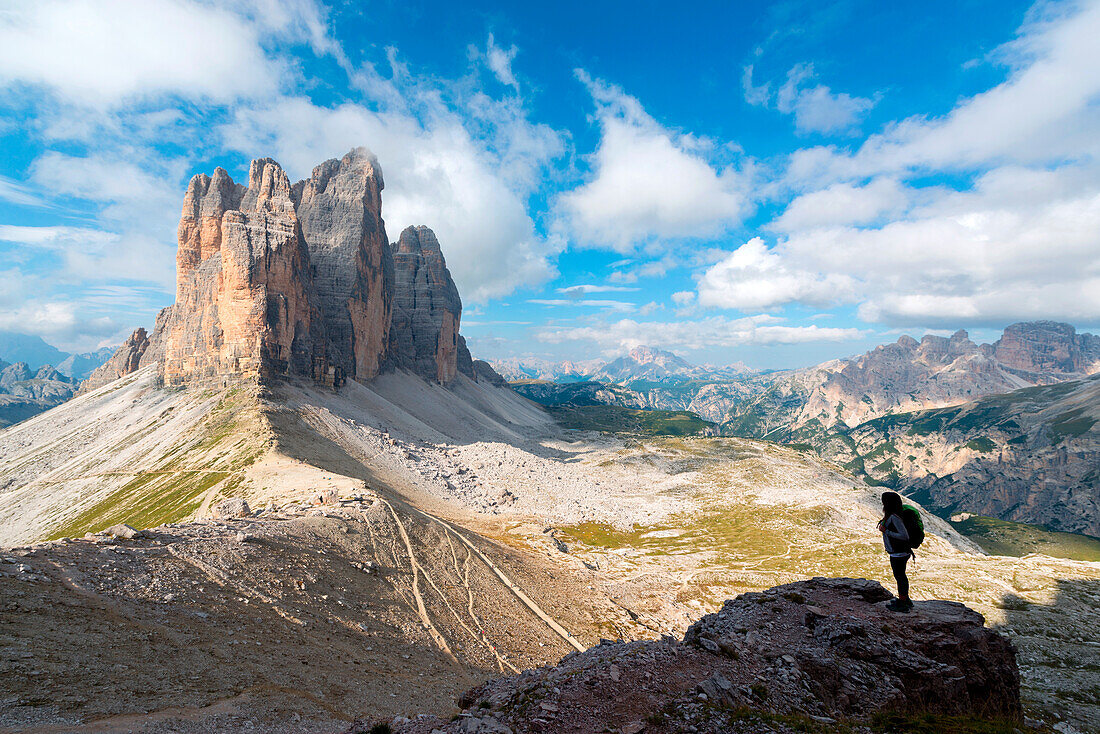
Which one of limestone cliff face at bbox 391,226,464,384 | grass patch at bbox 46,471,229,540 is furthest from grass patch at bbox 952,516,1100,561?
grass patch at bbox 46,471,229,540

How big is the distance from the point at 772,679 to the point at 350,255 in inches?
4761

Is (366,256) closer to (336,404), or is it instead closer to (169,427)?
(336,404)

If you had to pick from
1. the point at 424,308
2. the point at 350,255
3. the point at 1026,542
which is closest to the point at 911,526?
the point at 350,255

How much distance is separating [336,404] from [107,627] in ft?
251

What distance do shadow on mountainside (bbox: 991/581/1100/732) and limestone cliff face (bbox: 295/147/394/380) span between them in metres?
104

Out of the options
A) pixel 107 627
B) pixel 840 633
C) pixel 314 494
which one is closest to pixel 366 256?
pixel 314 494

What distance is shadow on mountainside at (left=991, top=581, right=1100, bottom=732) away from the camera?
623 inches

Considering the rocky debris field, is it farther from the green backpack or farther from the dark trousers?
the green backpack

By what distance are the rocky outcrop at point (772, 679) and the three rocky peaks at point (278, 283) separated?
8208cm

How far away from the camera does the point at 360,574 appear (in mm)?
24719

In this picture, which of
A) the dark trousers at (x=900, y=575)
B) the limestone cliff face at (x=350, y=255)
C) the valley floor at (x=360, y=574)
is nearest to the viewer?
the valley floor at (x=360, y=574)

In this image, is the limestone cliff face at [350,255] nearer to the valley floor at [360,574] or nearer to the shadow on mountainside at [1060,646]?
the valley floor at [360,574]

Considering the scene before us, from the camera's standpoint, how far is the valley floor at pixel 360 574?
38.7ft

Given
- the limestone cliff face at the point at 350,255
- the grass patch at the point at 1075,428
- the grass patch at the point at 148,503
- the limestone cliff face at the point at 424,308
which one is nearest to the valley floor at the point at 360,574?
the grass patch at the point at 148,503
